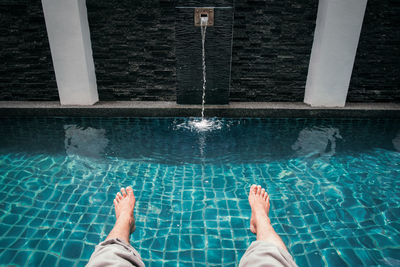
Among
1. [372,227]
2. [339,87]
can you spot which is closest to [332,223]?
[372,227]

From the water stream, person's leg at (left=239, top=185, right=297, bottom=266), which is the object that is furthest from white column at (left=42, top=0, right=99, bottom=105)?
person's leg at (left=239, top=185, right=297, bottom=266)

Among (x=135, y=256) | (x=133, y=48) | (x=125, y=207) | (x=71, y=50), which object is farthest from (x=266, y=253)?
(x=71, y=50)

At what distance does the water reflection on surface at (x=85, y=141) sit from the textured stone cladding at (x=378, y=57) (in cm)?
549

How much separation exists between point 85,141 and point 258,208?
3251 millimetres

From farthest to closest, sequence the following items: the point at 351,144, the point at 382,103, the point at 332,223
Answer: the point at 382,103
the point at 351,144
the point at 332,223

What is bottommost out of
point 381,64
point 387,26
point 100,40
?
point 381,64

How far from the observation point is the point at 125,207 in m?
2.46

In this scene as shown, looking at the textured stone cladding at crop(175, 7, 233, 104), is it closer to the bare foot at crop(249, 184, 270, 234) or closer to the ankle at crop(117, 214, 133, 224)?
the bare foot at crop(249, 184, 270, 234)

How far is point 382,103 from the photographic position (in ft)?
18.5

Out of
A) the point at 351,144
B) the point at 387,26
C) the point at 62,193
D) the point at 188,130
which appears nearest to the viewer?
the point at 62,193

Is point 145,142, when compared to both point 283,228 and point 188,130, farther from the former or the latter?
point 283,228

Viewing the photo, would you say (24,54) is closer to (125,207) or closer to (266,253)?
(125,207)

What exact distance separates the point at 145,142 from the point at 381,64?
5.40 meters

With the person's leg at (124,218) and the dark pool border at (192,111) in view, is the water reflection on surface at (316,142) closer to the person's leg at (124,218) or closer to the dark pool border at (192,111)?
the dark pool border at (192,111)
